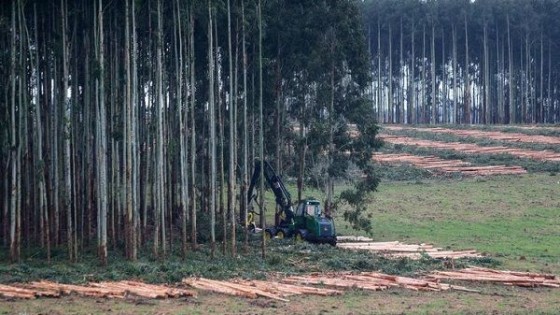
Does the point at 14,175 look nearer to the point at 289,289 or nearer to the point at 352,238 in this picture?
the point at 289,289

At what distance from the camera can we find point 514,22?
9394cm

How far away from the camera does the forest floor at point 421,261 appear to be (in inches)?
834

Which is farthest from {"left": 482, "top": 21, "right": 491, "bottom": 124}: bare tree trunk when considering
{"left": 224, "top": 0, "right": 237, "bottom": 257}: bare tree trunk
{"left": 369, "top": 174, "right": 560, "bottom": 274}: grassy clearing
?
{"left": 224, "top": 0, "right": 237, "bottom": 257}: bare tree trunk

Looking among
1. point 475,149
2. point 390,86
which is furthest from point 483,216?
point 390,86

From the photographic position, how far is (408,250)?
34.2 meters

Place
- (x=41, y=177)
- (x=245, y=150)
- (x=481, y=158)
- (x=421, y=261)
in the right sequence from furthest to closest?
1. (x=481, y=158)
2. (x=245, y=150)
3. (x=421, y=261)
4. (x=41, y=177)

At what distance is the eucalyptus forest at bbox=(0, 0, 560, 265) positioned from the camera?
1157 inches

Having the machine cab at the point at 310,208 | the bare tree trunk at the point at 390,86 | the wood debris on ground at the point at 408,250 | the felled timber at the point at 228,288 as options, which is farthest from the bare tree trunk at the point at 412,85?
the felled timber at the point at 228,288

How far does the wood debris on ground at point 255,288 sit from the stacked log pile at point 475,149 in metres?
44.1

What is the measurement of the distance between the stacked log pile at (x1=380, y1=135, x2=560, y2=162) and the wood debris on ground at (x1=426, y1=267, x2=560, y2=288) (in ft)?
127

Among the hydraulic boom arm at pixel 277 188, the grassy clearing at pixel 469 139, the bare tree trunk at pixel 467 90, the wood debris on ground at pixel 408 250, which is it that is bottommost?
the wood debris on ground at pixel 408 250

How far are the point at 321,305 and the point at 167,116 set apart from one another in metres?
14.8

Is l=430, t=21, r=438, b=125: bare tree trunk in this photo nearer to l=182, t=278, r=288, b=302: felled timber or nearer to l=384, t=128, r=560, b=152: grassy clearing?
l=384, t=128, r=560, b=152: grassy clearing

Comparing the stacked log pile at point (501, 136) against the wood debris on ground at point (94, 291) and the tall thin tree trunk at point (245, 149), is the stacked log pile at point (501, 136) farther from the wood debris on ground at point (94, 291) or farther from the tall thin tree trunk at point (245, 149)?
the wood debris on ground at point (94, 291)
